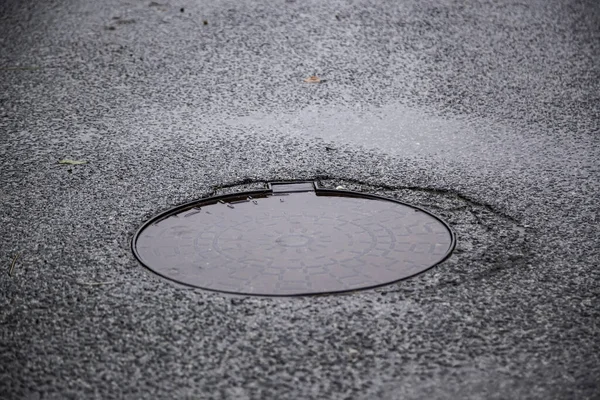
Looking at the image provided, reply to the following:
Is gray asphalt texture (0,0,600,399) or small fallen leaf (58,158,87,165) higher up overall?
gray asphalt texture (0,0,600,399)

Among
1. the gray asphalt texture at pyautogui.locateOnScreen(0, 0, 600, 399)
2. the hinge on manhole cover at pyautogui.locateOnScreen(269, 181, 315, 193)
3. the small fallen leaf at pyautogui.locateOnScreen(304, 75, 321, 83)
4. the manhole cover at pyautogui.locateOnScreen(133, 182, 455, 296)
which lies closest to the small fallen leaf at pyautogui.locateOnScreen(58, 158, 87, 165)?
the gray asphalt texture at pyautogui.locateOnScreen(0, 0, 600, 399)

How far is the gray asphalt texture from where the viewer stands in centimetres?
258

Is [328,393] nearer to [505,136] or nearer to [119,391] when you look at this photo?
[119,391]

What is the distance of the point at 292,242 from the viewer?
3357 mm

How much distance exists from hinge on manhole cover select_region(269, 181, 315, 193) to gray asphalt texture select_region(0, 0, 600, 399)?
8 centimetres

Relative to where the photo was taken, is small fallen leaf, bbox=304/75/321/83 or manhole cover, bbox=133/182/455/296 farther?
small fallen leaf, bbox=304/75/321/83

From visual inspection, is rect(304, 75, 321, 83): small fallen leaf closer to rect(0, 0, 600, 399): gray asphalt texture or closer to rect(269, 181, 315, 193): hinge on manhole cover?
rect(0, 0, 600, 399): gray asphalt texture

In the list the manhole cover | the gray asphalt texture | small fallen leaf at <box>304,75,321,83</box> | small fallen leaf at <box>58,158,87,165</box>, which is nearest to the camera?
the gray asphalt texture

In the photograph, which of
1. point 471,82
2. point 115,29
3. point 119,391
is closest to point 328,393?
point 119,391

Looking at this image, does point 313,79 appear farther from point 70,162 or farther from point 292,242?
point 292,242

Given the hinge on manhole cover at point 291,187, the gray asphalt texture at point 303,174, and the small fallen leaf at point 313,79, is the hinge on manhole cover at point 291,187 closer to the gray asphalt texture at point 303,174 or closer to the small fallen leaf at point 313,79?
the gray asphalt texture at point 303,174

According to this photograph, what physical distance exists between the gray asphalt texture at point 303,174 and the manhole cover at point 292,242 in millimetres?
98

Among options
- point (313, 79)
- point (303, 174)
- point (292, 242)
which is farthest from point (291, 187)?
point (313, 79)

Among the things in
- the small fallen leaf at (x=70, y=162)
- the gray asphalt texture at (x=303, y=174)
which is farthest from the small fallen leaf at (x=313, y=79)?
the small fallen leaf at (x=70, y=162)
